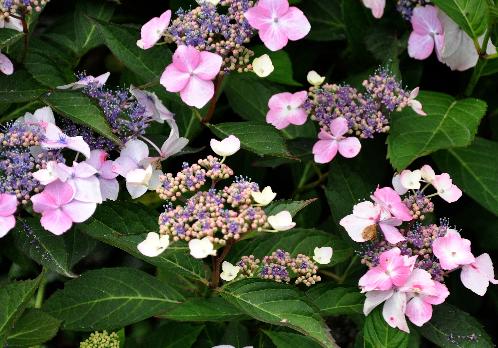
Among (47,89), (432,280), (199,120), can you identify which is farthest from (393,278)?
(47,89)

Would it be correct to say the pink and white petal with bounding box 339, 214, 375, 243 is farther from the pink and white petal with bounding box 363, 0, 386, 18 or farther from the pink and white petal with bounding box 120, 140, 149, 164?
the pink and white petal with bounding box 363, 0, 386, 18

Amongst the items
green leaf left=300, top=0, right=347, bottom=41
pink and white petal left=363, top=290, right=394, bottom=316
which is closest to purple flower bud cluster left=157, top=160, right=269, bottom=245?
pink and white petal left=363, top=290, right=394, bottom=316

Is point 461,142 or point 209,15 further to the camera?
point 461,142

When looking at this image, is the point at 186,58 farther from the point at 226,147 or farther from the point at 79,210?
the point at 79,210

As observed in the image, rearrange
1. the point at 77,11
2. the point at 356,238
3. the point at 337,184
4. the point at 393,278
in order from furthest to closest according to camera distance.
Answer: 1. the point at 77,11
2. the point at 337,184
3. the point at 356,238
4. the point at 393,278

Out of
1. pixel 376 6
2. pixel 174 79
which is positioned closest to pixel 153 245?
pixel 174 79

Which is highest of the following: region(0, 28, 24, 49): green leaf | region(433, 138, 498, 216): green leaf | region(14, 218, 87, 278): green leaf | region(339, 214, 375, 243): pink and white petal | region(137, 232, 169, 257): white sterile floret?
region(0, 28, 24, 49): green leaf

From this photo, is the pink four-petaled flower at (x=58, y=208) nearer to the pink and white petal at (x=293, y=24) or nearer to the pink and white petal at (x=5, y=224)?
the pink and white petal at (x=5, y=224)

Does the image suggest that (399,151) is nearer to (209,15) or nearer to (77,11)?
(209,15)

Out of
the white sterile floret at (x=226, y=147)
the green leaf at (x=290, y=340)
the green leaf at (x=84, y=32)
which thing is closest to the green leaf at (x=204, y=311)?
the green leaf at (x=290, y=340)
